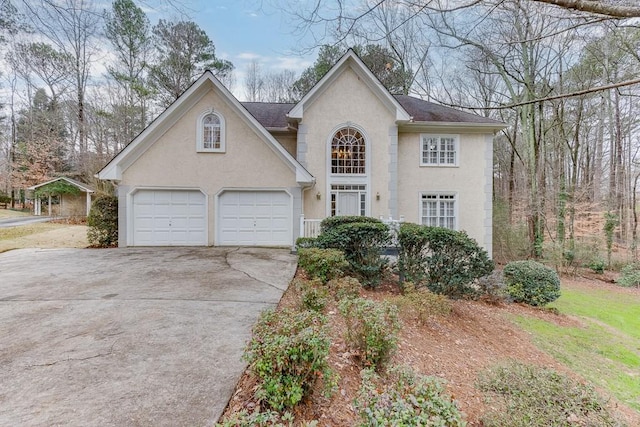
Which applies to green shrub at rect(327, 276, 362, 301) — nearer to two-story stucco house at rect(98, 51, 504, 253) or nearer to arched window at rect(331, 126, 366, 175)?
two-story stucco house at rect(98, 51, 504, 253)

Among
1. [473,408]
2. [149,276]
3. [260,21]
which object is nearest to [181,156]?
[149,276]

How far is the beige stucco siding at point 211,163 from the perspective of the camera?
10.7 metres

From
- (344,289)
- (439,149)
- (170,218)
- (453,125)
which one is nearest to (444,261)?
(344,289)

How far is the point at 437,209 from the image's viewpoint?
1300cm

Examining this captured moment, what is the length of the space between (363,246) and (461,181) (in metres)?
7.95

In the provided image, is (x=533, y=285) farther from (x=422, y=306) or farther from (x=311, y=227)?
(x=311, y=227)

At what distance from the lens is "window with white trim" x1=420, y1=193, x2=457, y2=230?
12945 millimetres

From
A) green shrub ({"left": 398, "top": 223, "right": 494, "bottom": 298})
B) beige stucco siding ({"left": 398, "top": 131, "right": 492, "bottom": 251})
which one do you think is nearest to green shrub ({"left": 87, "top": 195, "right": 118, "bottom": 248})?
green shrub ({"left": 398, "top": 223, "right": 494, "bottom": 298})

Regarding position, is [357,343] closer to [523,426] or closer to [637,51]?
[523,426]

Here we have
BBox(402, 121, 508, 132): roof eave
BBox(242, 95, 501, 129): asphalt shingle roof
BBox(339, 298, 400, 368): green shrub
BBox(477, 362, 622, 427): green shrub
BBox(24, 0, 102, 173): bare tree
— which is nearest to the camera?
BBox(477, 362, 622, 427): green shrub

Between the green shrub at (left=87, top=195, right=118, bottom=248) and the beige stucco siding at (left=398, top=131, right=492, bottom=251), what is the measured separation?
11.6 meters

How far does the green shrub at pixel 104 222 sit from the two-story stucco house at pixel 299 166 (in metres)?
0.87

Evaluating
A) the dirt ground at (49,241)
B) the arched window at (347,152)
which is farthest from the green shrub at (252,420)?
the dirt ground at (49,241)

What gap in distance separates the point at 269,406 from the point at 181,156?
10.3m
